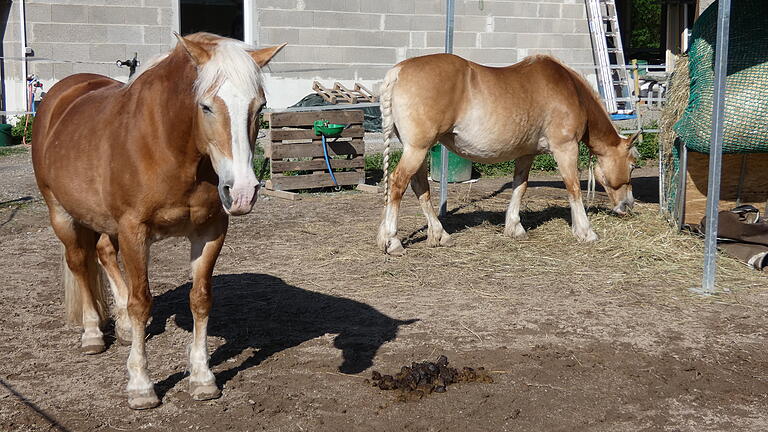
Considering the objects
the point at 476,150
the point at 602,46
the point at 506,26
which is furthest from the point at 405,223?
the point at 602,46

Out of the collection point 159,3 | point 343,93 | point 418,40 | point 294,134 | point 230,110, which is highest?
point 159,3

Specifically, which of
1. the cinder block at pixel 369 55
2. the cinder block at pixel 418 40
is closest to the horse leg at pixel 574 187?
the cinder block at pixel 369 55

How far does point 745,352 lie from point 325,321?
2521 mm

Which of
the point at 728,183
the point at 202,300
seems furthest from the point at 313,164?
the point at 202,300

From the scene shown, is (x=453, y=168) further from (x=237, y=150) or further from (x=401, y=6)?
(x=237, y=150)

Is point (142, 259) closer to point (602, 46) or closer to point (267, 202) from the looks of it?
point (267, 202)

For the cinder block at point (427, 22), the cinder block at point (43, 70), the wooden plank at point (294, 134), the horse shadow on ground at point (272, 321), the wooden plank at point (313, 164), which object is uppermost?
the cinder block at point (427, 22)

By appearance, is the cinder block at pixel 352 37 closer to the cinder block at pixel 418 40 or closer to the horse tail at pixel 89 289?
the cinder block at pixel 418 40

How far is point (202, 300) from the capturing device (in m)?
4.07

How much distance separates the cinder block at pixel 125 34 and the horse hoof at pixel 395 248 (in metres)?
7.92

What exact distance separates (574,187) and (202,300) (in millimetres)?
4560

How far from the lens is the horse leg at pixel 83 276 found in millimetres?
4621

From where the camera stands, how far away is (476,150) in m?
7.36

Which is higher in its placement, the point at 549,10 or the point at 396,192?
the point at 549,10
